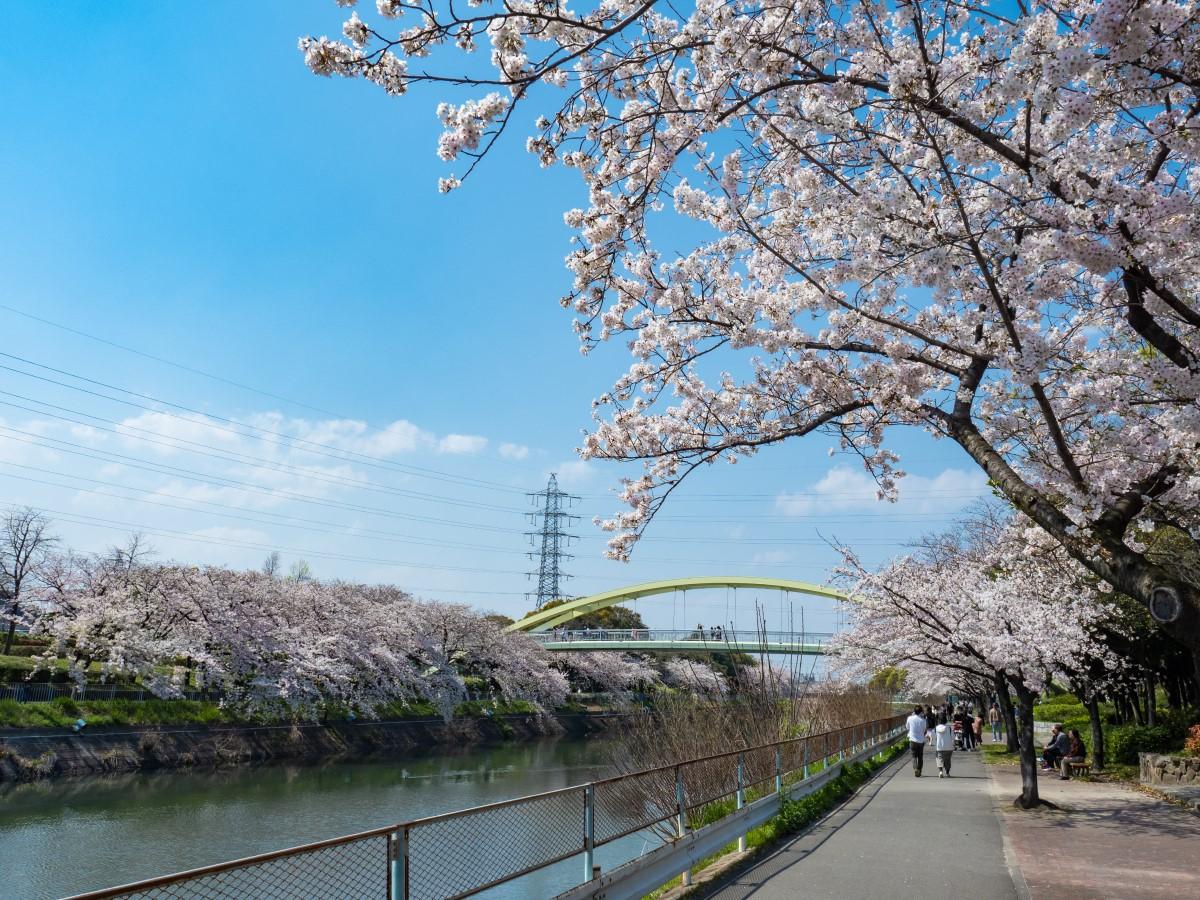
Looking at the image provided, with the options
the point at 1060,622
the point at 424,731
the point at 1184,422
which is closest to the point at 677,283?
the point at 1184,422

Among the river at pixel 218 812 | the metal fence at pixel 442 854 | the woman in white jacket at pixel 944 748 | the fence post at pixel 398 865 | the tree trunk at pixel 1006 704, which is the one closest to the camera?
the metal fence at pixel 442 854

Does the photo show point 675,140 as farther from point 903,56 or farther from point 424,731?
point 424,731

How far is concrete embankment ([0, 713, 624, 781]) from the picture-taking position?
2205 cm

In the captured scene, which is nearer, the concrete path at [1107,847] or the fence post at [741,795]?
the concrete path at [1107,847]

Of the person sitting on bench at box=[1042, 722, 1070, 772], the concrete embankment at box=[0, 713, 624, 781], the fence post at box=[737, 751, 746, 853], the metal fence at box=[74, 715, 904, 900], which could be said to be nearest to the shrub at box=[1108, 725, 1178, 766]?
the person sitting on bench at box=[1042, 722, 1070, 772]

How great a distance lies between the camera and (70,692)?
25188mm

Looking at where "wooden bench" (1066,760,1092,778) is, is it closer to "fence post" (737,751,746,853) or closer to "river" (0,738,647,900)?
"river" (0,738,647,900)

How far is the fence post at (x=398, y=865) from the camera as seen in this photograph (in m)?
4.16

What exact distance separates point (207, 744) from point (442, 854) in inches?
1010

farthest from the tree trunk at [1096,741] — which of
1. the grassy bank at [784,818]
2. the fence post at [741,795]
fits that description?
the fence post at [741,795]

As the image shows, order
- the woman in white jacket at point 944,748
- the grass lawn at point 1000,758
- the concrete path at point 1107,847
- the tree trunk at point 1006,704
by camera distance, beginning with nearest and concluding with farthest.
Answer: the concrete path at point 1107,847 < the tree trunk at point 1006,704 < the woman in white jacket at point 944,748 < the grass lawn at point 1000,758

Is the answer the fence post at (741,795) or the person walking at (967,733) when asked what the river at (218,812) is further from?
the person walking at (967,733)

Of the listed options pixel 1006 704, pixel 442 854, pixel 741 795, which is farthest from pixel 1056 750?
pixel 442 854

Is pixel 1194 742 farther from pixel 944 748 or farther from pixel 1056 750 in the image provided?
pixel 1056 750
